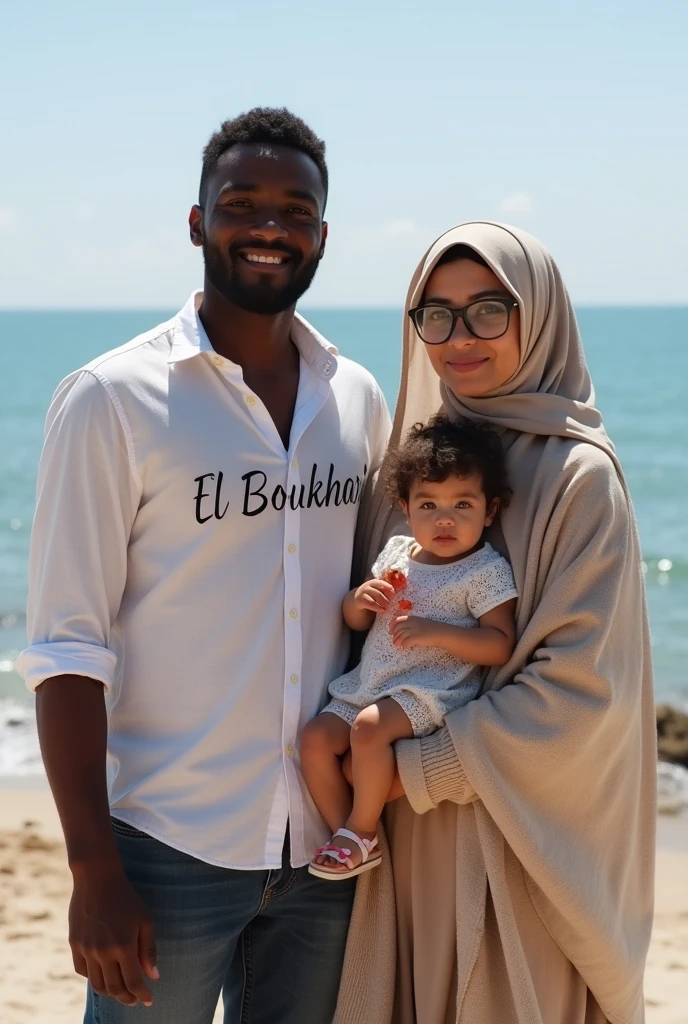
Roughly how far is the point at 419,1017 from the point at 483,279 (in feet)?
5.91

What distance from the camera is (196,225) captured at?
3141 millimetres

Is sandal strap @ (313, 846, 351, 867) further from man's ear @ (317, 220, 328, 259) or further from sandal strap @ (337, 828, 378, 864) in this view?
man's ear @ (317, 220, 328, 259)

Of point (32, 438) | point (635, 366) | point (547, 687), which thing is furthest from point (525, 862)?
point (635, 366)

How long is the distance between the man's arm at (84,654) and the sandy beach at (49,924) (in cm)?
264

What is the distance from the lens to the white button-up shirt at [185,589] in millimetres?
2652

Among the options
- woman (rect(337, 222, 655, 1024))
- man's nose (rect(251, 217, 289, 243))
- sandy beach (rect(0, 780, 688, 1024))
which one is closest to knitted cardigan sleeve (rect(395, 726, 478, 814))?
woman (rect(337, 222, 655, 1024))

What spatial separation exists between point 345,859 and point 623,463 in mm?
23238

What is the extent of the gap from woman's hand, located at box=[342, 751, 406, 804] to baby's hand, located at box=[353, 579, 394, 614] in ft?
1.18

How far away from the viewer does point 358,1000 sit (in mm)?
2979

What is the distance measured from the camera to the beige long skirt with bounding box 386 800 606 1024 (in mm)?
2777

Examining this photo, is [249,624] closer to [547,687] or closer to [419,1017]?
[547,687]

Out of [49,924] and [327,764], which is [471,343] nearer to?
[327,764]

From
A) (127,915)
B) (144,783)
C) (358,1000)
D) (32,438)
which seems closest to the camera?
(127,915)

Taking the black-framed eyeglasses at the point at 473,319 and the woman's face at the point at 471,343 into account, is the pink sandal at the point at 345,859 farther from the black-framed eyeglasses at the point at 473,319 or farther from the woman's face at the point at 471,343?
the black-framed eyeglasses at the point at 473,319
